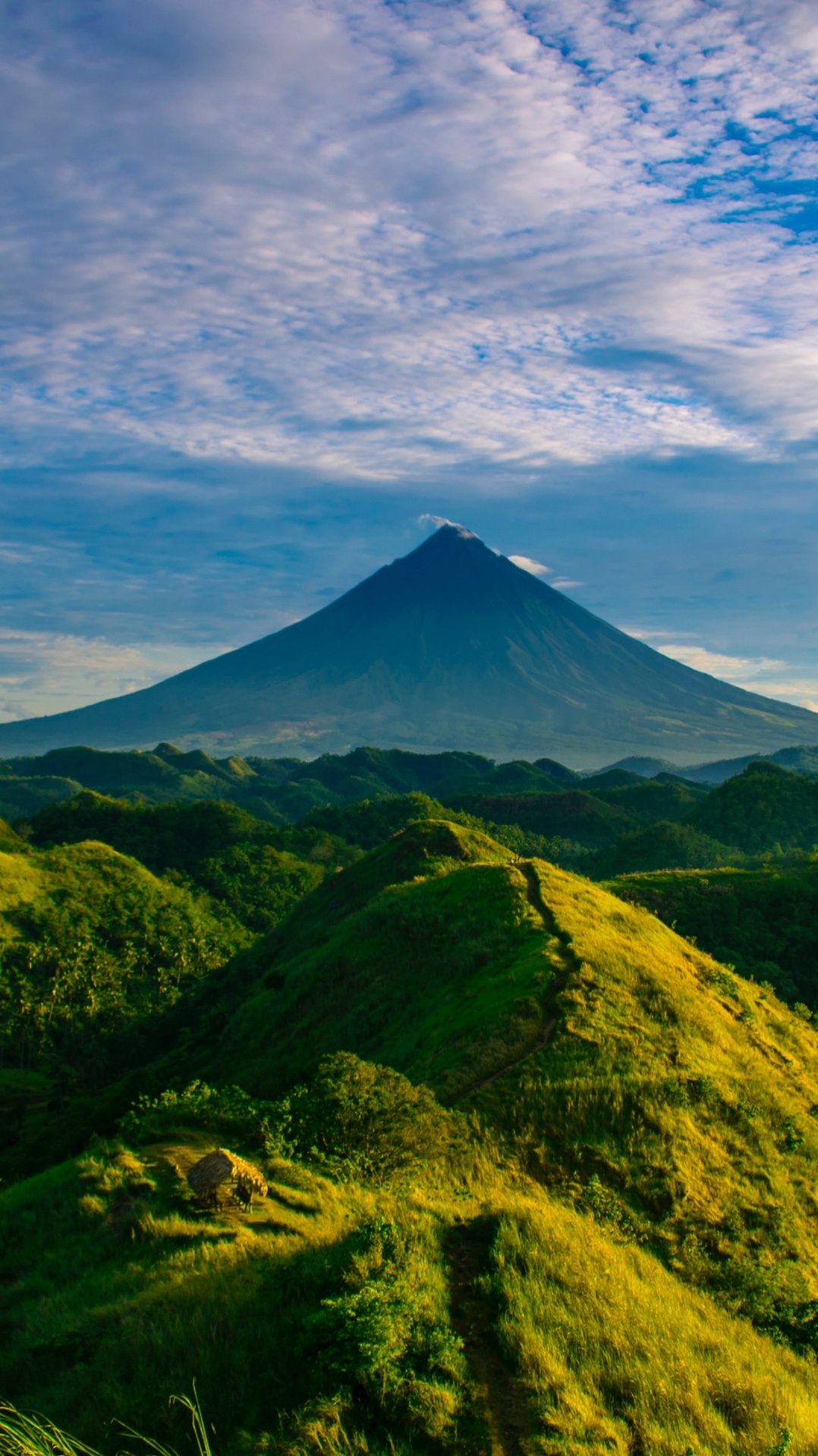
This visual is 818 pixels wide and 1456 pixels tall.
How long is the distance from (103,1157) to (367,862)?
2850cm

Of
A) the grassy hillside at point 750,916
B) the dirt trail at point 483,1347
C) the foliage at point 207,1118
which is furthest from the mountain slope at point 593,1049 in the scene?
the grassy hillside at point 750,916

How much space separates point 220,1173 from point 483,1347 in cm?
346

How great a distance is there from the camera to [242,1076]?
2380 cm

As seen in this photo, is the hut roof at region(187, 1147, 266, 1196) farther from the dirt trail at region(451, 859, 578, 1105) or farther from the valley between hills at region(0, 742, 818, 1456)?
the dirt trail at region(451, 859, 578, 1105)

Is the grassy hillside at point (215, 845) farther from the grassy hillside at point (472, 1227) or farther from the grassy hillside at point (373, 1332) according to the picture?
the grassy hillside at point (373, 1332)

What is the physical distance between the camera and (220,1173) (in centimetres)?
975

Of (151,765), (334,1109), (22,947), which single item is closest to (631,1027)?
(334,1109)

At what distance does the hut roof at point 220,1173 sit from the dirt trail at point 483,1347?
2283mm

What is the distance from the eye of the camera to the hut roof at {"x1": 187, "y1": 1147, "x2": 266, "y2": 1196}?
970 cm

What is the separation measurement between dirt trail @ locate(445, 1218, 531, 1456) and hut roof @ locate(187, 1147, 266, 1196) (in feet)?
7.49

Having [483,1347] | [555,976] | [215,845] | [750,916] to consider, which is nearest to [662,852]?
[750,916]

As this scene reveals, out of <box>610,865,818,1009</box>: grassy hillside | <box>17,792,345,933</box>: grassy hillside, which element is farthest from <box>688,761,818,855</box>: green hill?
<box>610,865,818,1009</box>: grassy hillside

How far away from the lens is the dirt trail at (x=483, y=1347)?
6.62m

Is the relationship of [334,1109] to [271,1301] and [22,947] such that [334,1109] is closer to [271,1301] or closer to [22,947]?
[271,1301]
